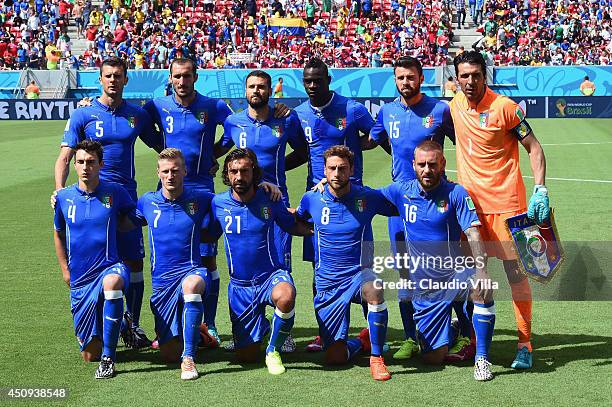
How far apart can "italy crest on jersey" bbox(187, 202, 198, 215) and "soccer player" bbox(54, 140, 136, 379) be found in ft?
1.51

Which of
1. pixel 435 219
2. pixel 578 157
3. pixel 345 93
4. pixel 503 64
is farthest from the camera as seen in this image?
pixel 503 64

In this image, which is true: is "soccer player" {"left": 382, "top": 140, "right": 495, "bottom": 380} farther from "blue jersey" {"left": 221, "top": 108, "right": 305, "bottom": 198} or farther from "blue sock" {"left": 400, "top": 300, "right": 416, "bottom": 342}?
"blue jersey" {"left": 221, "top": 108, "right": 305, "bottom": 198}

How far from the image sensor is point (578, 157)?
20.7 meters

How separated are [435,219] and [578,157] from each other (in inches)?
593

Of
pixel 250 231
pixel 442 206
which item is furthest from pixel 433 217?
pixel 250 231

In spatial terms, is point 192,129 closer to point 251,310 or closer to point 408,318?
point 251,310

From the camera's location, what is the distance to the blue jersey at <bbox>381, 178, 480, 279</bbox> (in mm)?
6594

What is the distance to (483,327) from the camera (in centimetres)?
639

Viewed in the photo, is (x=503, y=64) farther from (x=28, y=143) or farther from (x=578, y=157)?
(x=28, y=143)

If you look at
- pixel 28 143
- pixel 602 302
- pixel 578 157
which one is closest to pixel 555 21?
pixel 578 157

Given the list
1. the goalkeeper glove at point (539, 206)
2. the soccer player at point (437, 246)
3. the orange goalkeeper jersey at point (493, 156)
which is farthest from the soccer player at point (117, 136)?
the goalkeeper glove at point (539, 206)

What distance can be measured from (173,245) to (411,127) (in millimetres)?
2123

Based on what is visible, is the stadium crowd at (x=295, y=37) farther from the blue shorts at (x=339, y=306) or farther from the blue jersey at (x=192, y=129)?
the blue shorts at (x=339, y=306)

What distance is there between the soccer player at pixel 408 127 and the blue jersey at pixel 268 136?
0.83m
